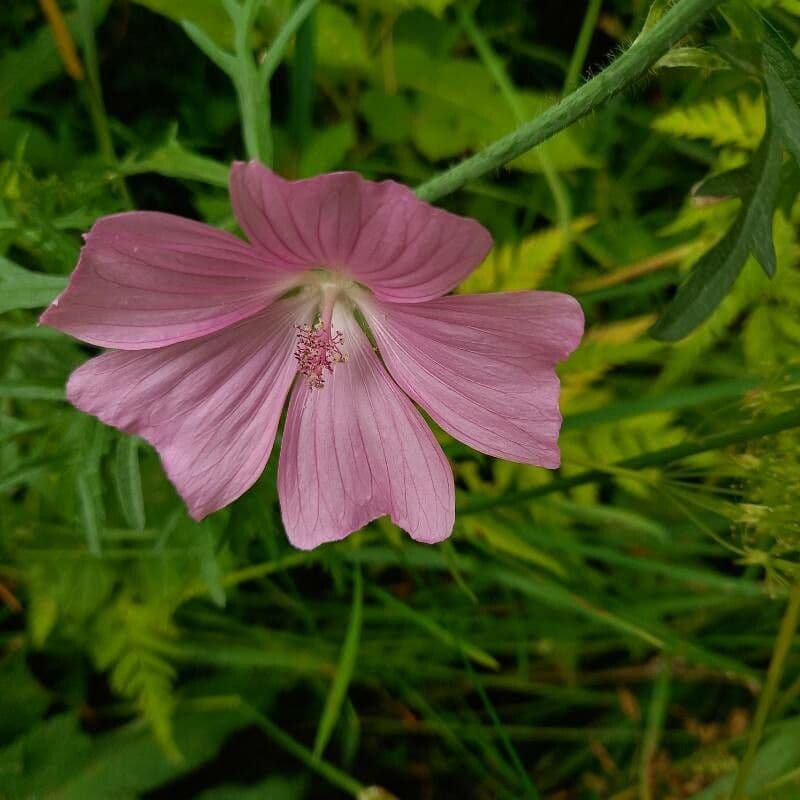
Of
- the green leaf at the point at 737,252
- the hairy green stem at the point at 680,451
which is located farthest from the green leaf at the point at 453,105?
the green leaf at the point at 737,252

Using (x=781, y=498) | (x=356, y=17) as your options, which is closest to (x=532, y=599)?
(x=781, y=498)

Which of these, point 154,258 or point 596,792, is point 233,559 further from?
point 596,792

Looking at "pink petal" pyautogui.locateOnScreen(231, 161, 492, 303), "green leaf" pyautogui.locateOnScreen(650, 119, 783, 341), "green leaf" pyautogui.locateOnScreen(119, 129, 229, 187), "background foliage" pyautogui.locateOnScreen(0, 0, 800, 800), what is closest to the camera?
"pink petal" pyautogui.locateOnScreen(231, 161, 492, 303)

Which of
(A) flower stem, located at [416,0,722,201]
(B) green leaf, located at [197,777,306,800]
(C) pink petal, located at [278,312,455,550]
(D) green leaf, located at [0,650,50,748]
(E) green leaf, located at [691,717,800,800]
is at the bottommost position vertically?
(B) green leaf, located at [197,777,306,800]

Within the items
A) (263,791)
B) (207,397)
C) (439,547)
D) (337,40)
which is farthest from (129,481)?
(337,40)

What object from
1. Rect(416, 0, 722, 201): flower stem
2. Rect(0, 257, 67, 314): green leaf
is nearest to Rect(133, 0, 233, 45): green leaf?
Rect(0, 257, 67, 314): green leaf

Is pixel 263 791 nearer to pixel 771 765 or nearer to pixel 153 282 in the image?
pixel 771 765

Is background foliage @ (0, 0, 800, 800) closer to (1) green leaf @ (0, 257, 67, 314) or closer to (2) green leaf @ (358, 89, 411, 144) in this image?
(2) green leaf @ (358, 89, 411, 144)

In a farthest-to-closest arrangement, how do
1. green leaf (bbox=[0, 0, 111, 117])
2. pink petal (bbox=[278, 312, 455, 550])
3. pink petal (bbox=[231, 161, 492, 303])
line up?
green leaf (bbox=[0, 0, 111, 117]), pink petal (bbox=[278, 312, 455, 550]), pink petal (bbox=[231, 161, 492, 303])

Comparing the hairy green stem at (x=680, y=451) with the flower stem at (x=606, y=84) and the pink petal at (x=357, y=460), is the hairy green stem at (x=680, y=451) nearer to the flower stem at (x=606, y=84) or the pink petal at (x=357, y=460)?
the pink petal at (x=357, y=460)
